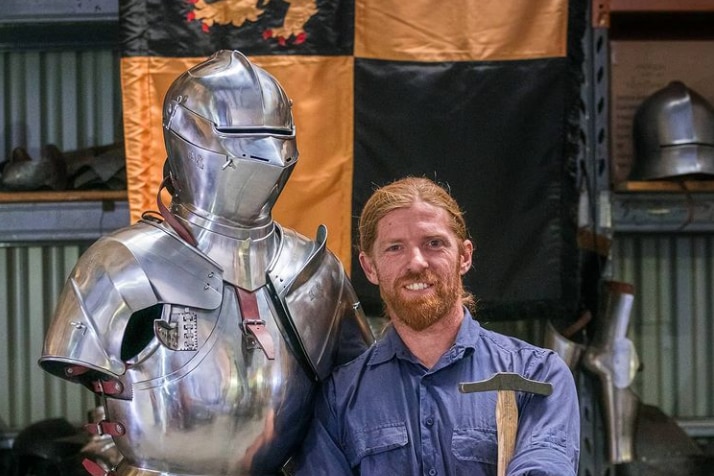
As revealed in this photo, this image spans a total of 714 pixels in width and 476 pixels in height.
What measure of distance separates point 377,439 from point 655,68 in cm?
179

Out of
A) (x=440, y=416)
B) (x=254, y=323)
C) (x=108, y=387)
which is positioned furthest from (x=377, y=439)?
(x=108, y=387)

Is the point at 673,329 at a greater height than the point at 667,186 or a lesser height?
lesser

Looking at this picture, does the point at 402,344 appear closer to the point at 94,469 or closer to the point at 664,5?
the point at 94,469

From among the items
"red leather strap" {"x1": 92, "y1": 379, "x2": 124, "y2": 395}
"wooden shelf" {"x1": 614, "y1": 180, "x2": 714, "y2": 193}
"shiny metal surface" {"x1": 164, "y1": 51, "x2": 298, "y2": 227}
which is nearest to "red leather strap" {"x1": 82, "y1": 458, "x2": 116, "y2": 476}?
"red leather strap" {"x1": 92, "y1": 379, "x2": 124, "y2": 395}

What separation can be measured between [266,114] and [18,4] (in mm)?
1189

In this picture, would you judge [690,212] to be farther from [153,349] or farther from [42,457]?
[42,457]

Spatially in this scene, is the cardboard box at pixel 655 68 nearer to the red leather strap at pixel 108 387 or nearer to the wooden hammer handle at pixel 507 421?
the wooden hammer handle at pixel 507 421

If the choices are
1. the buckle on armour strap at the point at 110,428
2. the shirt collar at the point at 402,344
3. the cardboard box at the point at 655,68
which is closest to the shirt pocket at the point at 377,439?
the shirt collar at the point at 402,344

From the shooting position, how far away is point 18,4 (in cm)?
258

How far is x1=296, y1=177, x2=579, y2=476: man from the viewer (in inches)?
56.8

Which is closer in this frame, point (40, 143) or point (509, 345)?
point (509, 345)

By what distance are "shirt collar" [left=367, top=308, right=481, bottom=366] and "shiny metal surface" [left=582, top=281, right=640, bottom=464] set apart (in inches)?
43.7

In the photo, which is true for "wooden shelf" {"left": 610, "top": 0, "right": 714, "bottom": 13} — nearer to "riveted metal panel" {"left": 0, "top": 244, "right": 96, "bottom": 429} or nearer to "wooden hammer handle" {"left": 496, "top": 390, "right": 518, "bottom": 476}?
"wooden hammer handle" {"left": 496, "top": 390, "right": 518, "bottom": 476}

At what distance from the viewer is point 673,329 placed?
300 centimetres
